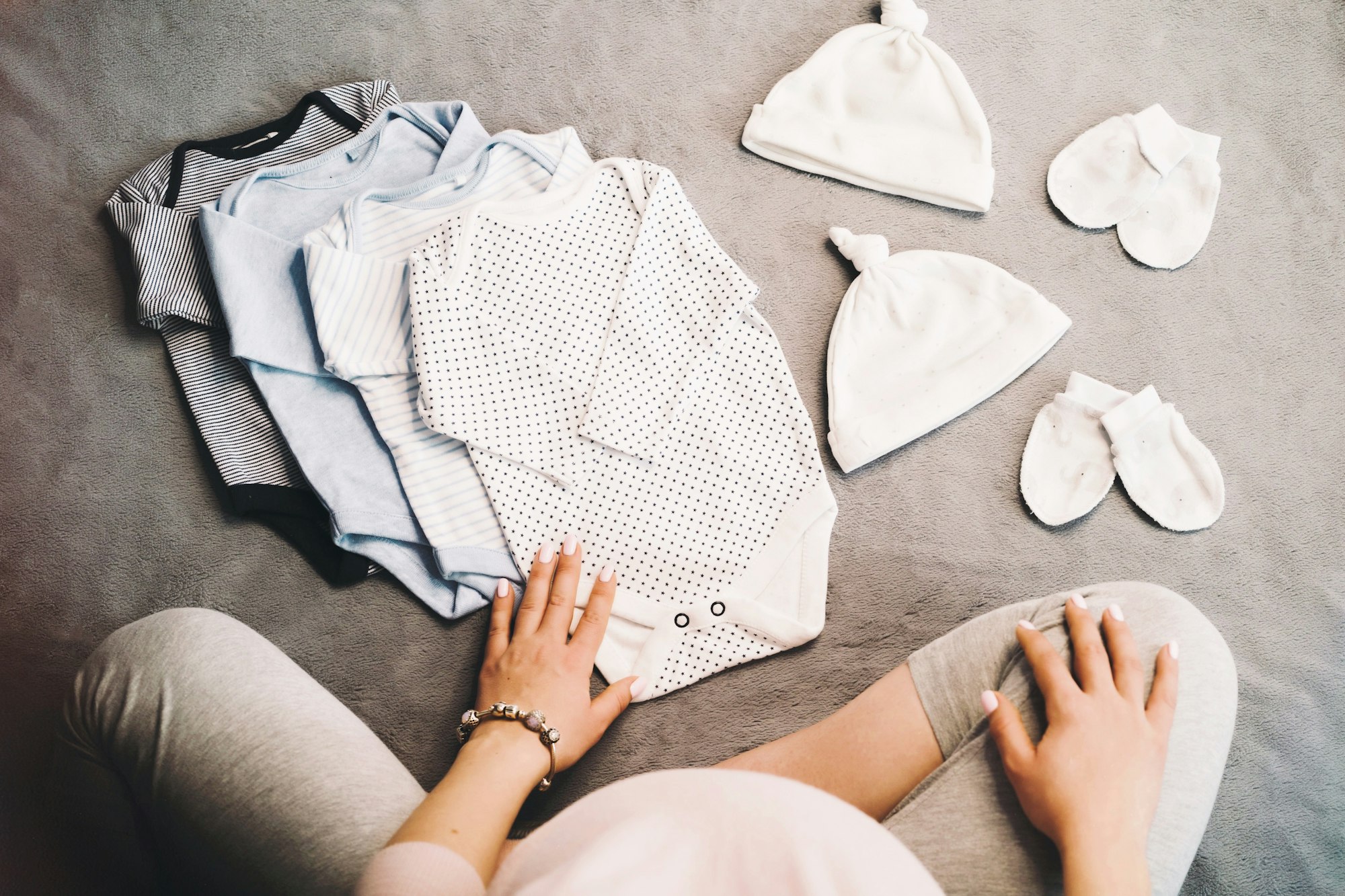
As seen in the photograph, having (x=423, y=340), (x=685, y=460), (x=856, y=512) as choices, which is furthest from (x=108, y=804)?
(x=856, y=512)

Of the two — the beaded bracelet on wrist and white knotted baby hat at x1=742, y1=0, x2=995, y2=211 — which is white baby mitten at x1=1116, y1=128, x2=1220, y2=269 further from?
the beaded bracelet on wrist

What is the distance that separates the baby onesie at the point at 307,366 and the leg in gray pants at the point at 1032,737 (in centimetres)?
51

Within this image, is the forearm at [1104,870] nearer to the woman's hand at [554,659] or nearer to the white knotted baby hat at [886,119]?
the woman's hand at [554,659]

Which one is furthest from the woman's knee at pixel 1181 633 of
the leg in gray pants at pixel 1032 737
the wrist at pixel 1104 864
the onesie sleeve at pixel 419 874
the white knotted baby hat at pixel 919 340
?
the onesie sleeve at pixel 419 874

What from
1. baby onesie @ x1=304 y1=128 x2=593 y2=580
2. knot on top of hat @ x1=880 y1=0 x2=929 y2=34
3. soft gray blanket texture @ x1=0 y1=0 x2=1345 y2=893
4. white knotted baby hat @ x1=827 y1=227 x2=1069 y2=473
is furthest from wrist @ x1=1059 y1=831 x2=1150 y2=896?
knot on top of hat @ x1=880 y1=0 x2=929 y2=34

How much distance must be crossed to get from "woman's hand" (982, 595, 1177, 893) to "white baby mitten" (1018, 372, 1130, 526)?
269 millimetres

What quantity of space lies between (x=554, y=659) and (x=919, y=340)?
574mm

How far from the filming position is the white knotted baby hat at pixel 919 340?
3.14 feet

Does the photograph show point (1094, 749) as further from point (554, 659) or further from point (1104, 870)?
point (554, 659)

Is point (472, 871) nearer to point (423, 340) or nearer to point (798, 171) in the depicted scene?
point (423, 340)

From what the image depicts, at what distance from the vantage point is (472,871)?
535mm

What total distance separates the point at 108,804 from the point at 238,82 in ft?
2.89

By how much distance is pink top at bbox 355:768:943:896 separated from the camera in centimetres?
34

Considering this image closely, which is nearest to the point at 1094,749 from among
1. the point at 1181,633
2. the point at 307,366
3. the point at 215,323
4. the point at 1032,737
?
the point at 1032,737
